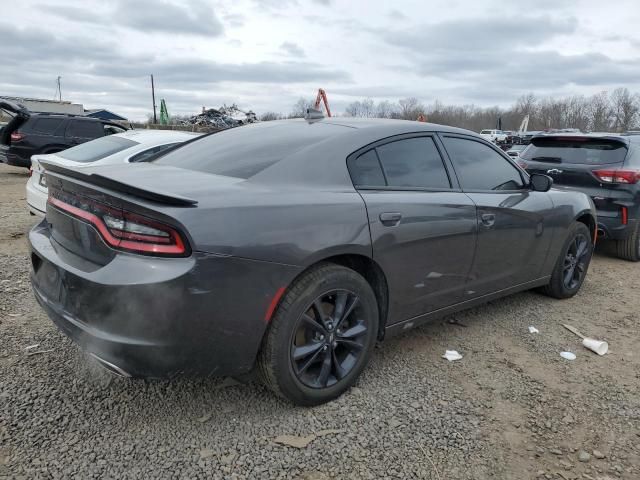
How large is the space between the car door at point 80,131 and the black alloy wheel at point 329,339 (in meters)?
11.4

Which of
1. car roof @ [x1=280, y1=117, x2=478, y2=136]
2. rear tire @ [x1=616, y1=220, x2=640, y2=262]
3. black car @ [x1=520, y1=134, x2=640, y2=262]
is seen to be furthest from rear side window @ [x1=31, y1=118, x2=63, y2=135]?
rear tire @ [x1=616, y1=220, x2=640, y2=262]

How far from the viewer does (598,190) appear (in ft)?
19.5

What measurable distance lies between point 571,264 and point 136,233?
13.1 ft

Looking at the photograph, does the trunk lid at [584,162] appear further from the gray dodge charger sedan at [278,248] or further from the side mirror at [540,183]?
the gray dodge charger sedan at [278,248]

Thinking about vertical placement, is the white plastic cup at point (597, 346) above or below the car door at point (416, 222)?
below

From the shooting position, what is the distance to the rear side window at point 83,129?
1210 cm

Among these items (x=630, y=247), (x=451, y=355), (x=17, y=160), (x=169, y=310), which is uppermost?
(x=169, y=310)

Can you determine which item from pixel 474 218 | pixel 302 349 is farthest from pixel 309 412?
pixel 474 218

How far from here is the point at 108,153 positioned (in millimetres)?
6121

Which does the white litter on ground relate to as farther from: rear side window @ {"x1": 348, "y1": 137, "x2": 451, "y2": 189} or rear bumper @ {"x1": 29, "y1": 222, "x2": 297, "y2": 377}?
rear bumper @ {"x1": 29, "y1": 222, "x2": 297, "y2": 377}

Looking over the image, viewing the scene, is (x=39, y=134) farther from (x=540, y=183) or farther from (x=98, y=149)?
(x=540, y=183)

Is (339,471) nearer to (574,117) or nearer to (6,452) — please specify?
(6,452)

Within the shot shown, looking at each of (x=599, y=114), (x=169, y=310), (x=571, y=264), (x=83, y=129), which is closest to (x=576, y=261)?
(x=571, y=264)

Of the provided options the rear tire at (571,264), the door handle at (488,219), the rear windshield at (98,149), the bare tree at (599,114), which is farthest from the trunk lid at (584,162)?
the bare tree at (599,114)
